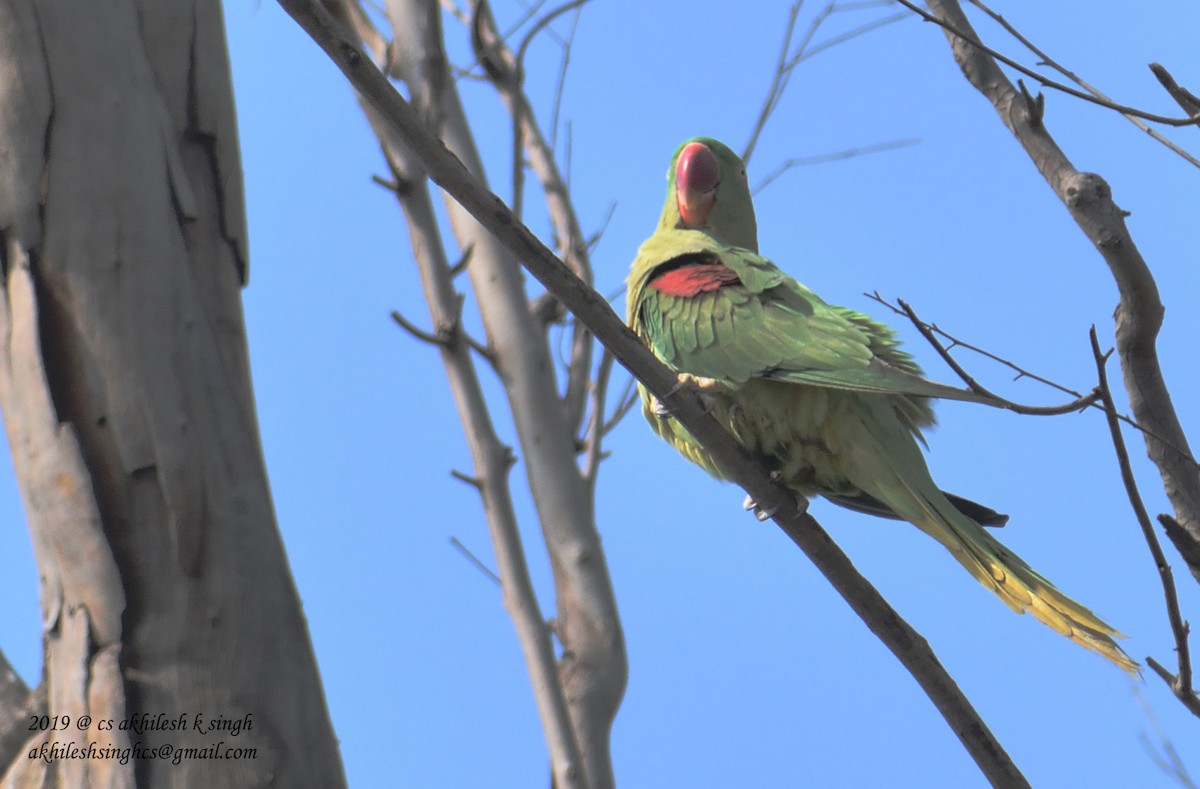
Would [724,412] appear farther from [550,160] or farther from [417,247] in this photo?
[550,160]

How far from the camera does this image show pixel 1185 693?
1689 mm

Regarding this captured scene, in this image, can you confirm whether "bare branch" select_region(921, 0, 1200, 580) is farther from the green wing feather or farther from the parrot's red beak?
the parrot's red beak

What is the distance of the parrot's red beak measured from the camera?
12.4ft

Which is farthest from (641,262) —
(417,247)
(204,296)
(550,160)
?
(204,296)

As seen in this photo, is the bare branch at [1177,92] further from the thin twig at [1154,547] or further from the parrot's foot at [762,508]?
the parrot's foot at [762,508]

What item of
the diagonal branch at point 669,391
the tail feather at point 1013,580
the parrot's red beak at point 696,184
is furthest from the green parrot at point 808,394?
the parrot's red beak at point 696,184

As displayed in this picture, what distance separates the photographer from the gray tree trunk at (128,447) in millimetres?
1957

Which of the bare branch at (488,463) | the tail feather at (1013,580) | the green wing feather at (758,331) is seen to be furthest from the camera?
the bare branch at (488,463)

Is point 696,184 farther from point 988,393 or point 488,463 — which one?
point 988,393

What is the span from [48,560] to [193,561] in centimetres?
27

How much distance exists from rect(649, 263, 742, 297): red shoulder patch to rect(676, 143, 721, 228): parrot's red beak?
0.62m

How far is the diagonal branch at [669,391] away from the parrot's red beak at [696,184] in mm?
1511

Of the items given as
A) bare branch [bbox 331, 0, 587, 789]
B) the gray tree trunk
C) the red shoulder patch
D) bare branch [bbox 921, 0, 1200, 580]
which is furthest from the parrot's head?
the gray tree trunk

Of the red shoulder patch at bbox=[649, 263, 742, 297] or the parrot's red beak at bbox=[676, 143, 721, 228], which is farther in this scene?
the parrot's red beak at bbox=[676, 143, 721, 228]
